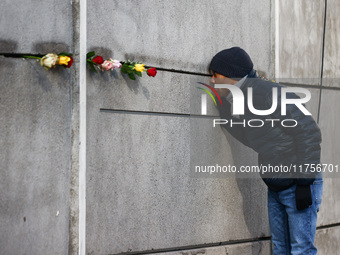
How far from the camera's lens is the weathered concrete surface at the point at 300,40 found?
556cm

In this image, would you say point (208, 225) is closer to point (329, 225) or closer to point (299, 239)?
point (299, 239)

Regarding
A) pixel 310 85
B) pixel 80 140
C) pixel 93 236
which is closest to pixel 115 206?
pixel 93 236

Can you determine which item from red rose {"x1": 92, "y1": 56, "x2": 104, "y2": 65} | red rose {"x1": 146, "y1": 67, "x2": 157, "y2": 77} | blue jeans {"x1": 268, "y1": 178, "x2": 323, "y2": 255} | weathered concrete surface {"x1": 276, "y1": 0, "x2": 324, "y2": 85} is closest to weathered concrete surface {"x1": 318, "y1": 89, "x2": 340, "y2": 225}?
weathered concrete surface {"x1": 276, "y1": 0, "x2": 324, "y2": 85}

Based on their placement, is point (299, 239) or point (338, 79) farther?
point (338, 79)

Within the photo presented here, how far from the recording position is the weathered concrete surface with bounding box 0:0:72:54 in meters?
3.62

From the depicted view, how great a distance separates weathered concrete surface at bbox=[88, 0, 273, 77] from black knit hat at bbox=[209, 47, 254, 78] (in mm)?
136

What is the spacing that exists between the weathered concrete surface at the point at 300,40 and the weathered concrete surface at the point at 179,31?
0.22m

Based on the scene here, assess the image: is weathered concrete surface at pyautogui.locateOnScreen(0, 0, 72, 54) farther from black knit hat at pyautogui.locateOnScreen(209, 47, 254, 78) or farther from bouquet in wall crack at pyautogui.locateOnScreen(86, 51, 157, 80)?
black knit hat at pyautogui.locateOnScreen(209, 47, 254, 78)

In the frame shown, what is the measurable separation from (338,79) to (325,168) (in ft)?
3.62

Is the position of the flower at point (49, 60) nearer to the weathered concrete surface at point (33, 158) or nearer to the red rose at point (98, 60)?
the weathered concrete surface at point (33, 158)

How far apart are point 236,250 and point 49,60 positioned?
2504mm

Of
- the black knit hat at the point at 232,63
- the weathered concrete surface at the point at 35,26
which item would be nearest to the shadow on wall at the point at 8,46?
the weathered concrete surface at the point at 35,26

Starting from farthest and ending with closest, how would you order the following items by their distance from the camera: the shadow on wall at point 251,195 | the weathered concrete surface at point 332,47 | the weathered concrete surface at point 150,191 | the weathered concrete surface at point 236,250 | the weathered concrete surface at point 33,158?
the weathered concrete surface at point 332,47, the shadow on wall at point 251,195, the weathered concrete surface at point 236,250, the weathered concrete surface at point 150,191, the weathered concrete surface at point 33,158

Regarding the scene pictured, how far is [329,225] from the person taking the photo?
6137 mm
